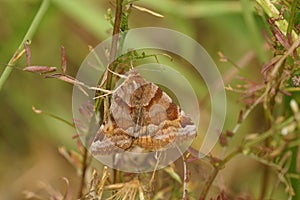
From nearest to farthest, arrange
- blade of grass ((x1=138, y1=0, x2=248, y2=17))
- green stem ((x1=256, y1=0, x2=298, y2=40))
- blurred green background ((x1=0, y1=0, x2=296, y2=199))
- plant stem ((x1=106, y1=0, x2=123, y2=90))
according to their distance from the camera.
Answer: plant stem ((x1=106, y1=0, x2=123, y2=90))
green stem ((x1=256, y1=0, x2=298, y2=40))
blade of grass ((x1=138, y1=0, x2=248, y2=17))
blurred green background ((x1=0, y1=0, x2=296, y2=199))

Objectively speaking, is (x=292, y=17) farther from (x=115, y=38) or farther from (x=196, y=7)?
(x=196, y=7)

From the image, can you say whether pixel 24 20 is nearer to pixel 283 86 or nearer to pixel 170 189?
pixel 170 189

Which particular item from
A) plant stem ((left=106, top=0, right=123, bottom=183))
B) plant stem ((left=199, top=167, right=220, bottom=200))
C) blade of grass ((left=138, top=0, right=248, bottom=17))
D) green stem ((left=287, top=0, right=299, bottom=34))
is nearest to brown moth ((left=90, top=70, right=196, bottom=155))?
plant stem ((left=106, top=0, right=123, bottom=183))

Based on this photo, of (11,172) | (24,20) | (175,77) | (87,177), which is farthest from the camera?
(11,172)

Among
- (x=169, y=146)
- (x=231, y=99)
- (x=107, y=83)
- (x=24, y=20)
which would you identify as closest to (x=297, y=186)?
(x=169, y=146)

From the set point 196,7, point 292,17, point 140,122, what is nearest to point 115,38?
point 140,122

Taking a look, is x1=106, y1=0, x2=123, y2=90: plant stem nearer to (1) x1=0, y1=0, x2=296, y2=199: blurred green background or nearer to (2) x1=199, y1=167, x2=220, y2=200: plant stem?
(2) x1=199, y1=167, x2=220, y2=200: plant stem

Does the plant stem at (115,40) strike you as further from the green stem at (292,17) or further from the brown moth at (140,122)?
the green stem at (292,17)
